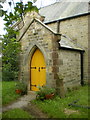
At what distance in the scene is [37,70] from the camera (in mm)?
9445

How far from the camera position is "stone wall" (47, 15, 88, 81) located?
11.7m

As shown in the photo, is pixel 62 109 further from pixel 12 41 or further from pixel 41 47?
pixel 12 41

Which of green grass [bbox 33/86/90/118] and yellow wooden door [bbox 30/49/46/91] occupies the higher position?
yellow wooden door [bbox 30/49/46/91]

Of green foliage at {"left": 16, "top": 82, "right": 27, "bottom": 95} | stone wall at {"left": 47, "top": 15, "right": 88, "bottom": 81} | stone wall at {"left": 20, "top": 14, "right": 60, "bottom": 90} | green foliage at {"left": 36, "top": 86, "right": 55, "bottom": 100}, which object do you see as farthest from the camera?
stone wall at {"left": 47, "top": 15, "right": 88, "bottom": 81}

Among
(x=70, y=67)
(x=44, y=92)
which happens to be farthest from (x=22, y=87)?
(x=70, y=67)

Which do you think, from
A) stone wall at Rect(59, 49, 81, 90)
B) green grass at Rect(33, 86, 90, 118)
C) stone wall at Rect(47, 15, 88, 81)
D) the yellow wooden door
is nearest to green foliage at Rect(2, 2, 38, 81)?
the yellow wooden door

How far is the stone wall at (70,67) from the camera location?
8.61 metres

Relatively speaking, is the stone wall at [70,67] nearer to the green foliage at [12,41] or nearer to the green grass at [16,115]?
the green foliage at [12,41]

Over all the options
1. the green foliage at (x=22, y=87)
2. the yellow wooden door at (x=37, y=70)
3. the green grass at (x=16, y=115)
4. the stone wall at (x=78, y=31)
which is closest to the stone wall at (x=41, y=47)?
the yellow wooden door at (x=37, y=70)

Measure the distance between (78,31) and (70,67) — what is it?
4195 millimetres

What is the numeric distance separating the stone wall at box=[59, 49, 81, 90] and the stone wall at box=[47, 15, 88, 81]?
1233 mm

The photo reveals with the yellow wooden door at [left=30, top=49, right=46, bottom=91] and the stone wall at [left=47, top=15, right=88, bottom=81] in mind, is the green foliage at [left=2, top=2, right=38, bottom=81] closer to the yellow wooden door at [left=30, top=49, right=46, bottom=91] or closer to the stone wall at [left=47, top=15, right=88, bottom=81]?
the yellow wooden door at [left=30, top=49, right=46, bottom=91]

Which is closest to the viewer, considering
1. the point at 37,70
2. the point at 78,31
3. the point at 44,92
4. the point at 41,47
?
the point at 44,92

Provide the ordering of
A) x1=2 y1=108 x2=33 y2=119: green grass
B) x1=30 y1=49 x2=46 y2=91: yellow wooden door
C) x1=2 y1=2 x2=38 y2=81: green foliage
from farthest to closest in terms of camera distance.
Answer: x1=30 y1=49 x2=46 y2=91: yellow wooden door → x1=2 y1=108 x2=33 y2=119: green grass → x1=2 y1=2 x2=38 y2=81: green foliage
